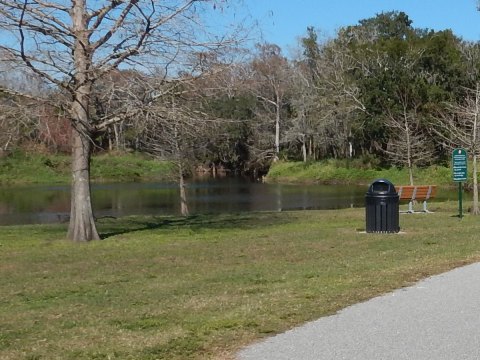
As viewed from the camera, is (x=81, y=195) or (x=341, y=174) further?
(x=341, y=174)

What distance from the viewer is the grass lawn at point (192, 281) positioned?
6.68 m

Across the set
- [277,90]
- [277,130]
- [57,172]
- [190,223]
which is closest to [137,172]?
[57,172]

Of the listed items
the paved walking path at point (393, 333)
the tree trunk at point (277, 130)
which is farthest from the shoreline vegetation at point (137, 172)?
the paved walking path at point (393, 333)

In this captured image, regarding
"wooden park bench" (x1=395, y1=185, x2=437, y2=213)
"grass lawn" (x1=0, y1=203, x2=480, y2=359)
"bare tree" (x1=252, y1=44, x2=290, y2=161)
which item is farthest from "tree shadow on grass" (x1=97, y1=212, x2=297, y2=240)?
"bare tree" (x1=252, y1=44, x2=290, y2=161)

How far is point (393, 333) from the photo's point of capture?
649 centimetres

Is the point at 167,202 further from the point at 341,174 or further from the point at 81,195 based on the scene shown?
the point at 341,174

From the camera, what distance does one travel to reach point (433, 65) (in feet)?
204

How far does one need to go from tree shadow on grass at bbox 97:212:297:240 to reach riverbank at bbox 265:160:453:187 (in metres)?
33.8

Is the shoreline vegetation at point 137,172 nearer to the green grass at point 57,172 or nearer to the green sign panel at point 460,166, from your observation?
the green grass at point 57,172

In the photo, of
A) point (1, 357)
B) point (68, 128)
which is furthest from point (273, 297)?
point (68, 128)

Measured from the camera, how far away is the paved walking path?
5828mm

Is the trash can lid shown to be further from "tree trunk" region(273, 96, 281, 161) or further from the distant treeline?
"tree trunk" region(273, 96, 281, 161)

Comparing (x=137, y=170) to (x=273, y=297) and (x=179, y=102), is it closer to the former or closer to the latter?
(x=179, y=102)

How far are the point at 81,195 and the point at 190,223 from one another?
5.76 m
